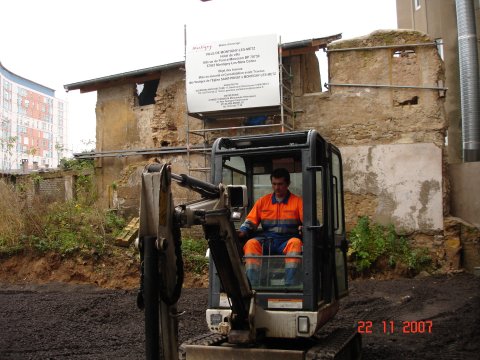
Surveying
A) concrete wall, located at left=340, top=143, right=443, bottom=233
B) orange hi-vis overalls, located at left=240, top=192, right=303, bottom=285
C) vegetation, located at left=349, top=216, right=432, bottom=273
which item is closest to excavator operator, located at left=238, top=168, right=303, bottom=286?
orange hi-vis overalls, located at left=240, top=192, right=303, bottom=285

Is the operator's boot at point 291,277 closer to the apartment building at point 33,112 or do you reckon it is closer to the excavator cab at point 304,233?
the excavator cab at point 304,233

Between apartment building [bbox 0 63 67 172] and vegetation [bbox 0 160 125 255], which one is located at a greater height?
apartment building [bbox 0 63 67 172]

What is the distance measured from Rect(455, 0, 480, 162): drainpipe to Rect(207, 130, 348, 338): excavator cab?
11338mm

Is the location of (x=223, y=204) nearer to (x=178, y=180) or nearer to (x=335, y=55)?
(x=178, y=180)

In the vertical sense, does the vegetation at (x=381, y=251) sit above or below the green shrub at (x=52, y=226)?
below

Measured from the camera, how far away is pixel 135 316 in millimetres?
9469

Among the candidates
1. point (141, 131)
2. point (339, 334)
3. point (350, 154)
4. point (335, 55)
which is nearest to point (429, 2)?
point (335, 55)

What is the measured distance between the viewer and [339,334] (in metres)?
5.69

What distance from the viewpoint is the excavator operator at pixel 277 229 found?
16.1ft
